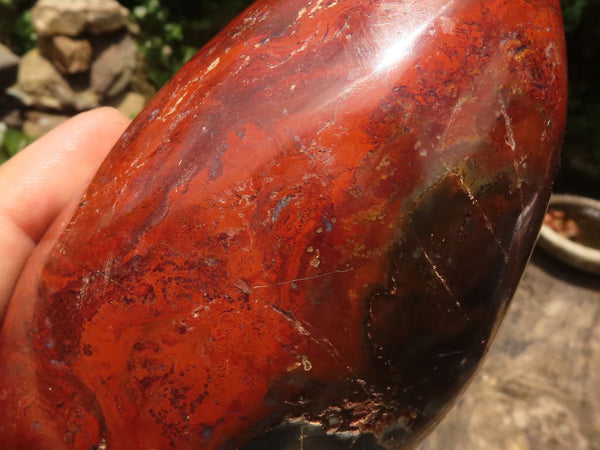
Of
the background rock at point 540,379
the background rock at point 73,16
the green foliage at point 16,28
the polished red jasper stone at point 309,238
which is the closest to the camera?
the polished red jasper stone at point 309,238

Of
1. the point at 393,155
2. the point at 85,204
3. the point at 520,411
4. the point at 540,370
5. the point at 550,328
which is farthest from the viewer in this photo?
the point at 550,328

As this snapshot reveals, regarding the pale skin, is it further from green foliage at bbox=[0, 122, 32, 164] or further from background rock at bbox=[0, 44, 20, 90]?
background rock at bbox=[0, 44, 20, 90]

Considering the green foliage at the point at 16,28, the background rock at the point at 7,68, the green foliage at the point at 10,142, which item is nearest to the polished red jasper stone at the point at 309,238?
the green foliage at the point at 10,142

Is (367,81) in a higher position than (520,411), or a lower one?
higher

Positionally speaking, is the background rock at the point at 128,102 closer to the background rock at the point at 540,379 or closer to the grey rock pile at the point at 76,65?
the grey rock pile at the point at 76,65

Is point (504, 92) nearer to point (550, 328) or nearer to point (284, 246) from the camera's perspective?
point (284, 246)

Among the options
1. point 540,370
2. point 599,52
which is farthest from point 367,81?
point 599,52
